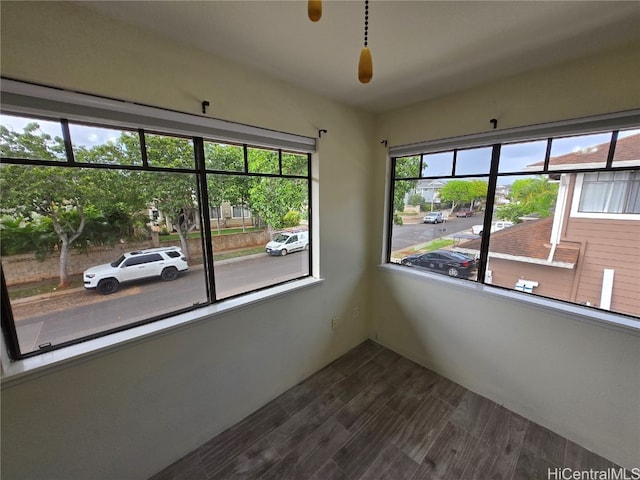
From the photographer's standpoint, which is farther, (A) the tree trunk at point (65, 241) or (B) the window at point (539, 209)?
(B) the window at point (539, 209)

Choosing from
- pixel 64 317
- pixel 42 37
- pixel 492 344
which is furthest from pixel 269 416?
pixel 42 37

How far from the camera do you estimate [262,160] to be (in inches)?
74.0

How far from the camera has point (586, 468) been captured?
5.02ft

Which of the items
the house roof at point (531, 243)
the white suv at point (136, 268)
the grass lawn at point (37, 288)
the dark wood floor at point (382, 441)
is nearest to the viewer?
the grass lawn at point (37, 288)

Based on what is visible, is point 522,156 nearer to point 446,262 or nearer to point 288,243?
point 446,262

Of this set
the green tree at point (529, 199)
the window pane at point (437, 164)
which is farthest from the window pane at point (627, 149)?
the window pane at point (437, 164)

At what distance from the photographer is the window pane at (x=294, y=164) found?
1.99 meters

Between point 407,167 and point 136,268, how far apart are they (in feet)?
7.77

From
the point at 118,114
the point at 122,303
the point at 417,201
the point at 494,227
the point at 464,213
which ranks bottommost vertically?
the point at 122,303

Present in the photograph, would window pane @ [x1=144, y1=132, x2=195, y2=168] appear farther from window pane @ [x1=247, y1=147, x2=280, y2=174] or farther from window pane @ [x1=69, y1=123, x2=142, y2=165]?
window pane @ [x1=247, y1=147, x2=280, y2=174]

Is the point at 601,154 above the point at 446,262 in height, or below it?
above

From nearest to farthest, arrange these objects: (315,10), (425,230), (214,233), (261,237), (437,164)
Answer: (315,10), (214,233), (261,237), (437,164), (425,230)

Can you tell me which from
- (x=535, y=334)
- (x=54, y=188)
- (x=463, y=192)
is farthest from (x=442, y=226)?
(x=54, y=188)

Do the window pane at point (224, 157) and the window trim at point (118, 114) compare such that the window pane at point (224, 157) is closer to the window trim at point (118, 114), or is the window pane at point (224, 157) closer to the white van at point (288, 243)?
the window trim at point (118, 114)
